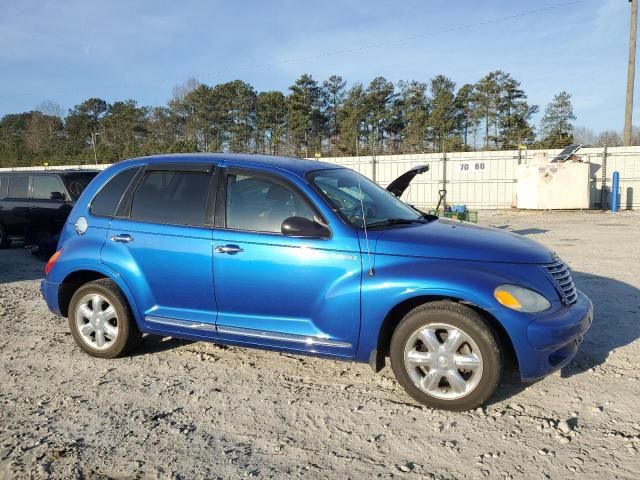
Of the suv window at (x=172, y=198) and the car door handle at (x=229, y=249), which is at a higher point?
the suv window at (x=172, y=198)

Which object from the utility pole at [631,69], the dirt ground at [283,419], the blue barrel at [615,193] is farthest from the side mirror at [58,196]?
the utility pole at [631,69]

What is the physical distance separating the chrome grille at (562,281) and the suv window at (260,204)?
5.74ft

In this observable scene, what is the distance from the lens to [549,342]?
329 cm

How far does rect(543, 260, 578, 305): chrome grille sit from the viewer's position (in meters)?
3.53

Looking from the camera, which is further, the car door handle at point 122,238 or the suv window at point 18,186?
the suv window at point 18,186

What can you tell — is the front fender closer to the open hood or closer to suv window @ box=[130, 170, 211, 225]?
suv window @ box=[130, 170, 211, 225]

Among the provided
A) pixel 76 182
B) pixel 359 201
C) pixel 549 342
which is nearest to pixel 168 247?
pixel 359 201

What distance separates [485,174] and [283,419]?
18.8 metres

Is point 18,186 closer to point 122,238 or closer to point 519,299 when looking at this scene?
point 122,238

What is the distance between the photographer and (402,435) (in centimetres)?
317

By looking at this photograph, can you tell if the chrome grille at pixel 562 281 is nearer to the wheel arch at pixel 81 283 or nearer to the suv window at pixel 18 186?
the wheel arch at pixel 81 283

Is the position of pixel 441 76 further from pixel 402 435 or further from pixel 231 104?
pixel 402 435

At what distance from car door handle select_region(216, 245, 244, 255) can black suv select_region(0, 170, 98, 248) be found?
7296 millimetres

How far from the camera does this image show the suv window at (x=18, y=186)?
35.3ft
